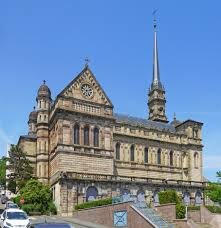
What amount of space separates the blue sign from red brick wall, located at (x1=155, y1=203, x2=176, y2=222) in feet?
10.3

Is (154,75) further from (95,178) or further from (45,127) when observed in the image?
(95,178)

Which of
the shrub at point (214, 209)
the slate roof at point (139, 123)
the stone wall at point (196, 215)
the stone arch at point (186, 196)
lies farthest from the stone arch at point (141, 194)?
the stone wall at point (196, 215)

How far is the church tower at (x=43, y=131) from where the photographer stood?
70.9 meters

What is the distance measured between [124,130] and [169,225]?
38.3m

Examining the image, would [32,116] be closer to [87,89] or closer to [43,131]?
[43,131]

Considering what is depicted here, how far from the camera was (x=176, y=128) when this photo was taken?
84.4 m

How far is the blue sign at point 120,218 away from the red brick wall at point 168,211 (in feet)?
10.3

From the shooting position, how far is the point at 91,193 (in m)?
62.3

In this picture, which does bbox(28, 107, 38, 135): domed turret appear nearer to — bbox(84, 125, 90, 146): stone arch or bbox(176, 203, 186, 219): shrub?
bbox(84, 125, 90, 146): stone arch

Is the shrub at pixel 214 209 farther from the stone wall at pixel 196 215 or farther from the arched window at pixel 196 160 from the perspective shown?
the arched window at pixel 196 160

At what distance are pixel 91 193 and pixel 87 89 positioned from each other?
15947 millimetres

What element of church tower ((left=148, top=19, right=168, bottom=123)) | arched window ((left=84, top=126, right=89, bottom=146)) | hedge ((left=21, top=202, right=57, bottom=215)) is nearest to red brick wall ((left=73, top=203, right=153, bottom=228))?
hedge ((left=21, top=202, right=57, bottom=215))

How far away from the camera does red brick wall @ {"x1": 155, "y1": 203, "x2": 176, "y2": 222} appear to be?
132 ft

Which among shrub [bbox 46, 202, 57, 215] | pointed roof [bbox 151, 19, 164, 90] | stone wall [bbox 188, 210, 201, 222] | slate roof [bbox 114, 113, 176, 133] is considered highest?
pointed roof [bbox 151, 19, 164, 90]
